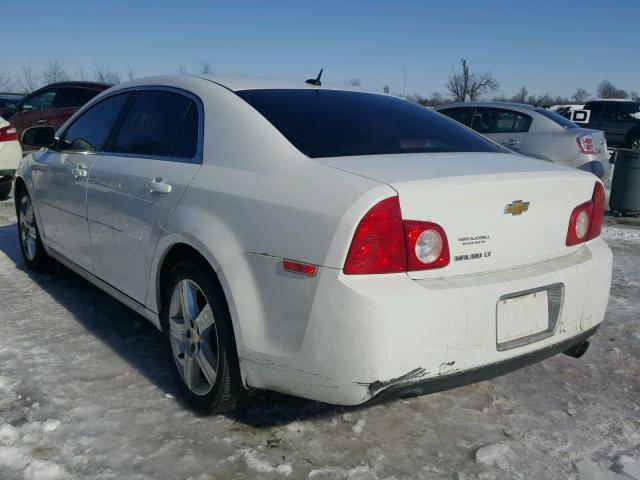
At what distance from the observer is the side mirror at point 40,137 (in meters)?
4.27

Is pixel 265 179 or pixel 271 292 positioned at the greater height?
pixel 265 179

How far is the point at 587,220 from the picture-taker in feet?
9.07

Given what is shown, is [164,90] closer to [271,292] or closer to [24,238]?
[271,292]

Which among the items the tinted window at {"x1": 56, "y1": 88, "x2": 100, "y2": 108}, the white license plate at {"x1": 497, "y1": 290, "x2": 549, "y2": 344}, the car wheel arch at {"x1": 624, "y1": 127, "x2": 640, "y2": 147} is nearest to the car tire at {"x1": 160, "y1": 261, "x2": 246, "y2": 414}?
the white license plate at {"x1": 497, "y1": 290, "x2": 549, "y2": 344}

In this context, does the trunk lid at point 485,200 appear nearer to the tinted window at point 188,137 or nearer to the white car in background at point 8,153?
the tinted window at point 188,137

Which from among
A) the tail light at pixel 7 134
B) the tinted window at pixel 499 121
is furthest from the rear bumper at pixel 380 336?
the tinted window at pixel 499 121

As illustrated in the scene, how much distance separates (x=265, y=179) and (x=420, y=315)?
821 mm

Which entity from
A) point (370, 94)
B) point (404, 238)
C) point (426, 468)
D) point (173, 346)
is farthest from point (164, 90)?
point (426, 468)

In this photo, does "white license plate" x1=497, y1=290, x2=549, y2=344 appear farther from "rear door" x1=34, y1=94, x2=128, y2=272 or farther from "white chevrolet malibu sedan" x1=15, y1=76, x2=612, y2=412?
"rear door" x1=34, y1=94, x2=128, y2=272

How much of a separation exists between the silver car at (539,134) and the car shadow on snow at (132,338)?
21.2ft

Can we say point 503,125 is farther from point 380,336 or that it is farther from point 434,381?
point 380,336

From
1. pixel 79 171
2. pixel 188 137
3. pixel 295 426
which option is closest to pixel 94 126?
pixel 79 171

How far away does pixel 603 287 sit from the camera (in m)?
2.74

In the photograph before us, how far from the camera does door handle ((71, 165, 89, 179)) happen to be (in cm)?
378
